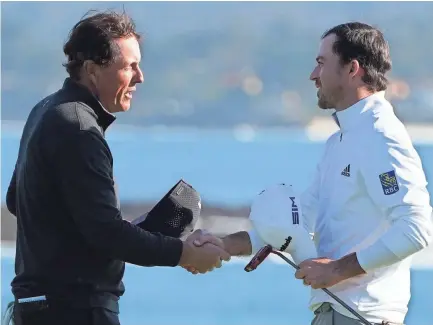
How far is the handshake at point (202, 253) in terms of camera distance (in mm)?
2777

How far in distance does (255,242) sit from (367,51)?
2.11ft

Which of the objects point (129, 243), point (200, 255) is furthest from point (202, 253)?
point (129, 243)

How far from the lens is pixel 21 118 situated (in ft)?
41.4

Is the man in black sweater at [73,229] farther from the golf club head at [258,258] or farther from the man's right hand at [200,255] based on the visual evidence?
the golf club head at [258,258]

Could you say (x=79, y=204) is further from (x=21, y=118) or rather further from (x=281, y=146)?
(x=21, y=118)

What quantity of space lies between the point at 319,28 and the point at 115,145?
5.24 m

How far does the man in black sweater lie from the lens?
103 inches

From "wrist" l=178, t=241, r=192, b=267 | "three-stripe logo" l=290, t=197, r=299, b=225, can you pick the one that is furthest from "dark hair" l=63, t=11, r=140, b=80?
"three-stripe logo" l=290, t=197, r=299, b=225

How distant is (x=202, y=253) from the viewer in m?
2.83

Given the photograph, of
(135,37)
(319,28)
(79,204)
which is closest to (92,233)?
(79,204)

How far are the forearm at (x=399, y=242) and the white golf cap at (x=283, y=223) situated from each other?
185mm

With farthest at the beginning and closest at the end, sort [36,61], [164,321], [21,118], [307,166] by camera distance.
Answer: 1. [36,61]
2. [21,118]
3. [307,166]
4. [164,321]

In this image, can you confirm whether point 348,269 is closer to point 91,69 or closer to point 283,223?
point 283,223

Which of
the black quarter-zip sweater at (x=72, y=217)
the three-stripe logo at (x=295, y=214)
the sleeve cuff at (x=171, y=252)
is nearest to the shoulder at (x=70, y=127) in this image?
the black quarter-zip sweater at (x=72, y=217)
